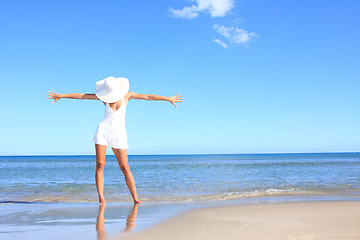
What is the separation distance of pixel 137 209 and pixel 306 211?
270 cm

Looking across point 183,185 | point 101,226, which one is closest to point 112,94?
point 101,226

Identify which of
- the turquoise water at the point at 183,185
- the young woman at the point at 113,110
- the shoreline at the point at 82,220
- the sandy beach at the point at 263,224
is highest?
the young woman at the point at 113,110

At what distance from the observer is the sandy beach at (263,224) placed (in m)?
3.32

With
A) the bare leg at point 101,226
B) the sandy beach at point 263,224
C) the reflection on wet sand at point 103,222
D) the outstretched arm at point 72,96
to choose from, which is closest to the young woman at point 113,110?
the outstretched arm at point 72,96

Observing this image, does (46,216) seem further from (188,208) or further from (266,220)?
(266,220)

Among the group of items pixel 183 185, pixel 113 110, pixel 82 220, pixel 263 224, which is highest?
pixel 113 110

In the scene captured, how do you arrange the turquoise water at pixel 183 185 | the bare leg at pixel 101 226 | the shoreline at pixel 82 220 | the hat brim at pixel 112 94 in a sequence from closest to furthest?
the bare leg at pixel 101 226 < the shoreline at pixel 82 220 < the hat brim at pixel 112 94 < the turquoise water at pixel 183 185

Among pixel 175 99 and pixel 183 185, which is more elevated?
pixel 175 99

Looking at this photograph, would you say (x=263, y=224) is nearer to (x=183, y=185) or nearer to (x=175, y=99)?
(x=175, y=99)

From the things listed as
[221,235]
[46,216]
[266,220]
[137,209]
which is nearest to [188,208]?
[137,209]

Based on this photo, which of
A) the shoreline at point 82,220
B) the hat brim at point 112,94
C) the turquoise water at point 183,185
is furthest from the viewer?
the turquoise water at point 183,185

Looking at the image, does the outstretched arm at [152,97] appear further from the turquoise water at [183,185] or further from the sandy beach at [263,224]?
the turquoise water at [183,185]

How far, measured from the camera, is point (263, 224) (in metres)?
3.78

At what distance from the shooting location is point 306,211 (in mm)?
4676
